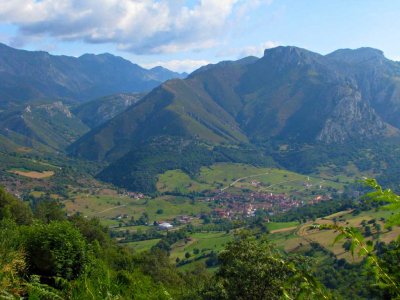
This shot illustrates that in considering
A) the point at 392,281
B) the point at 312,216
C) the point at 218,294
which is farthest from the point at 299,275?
the point at 312,216

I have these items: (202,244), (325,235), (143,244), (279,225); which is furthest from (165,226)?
(325,235)

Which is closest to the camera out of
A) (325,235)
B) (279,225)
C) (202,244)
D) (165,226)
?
(325,235)

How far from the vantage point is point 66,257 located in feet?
76.2

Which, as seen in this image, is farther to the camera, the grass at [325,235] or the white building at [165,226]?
the white building at [165,226]

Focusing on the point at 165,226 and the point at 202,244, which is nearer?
the point at 202,244

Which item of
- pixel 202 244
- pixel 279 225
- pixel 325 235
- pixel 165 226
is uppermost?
pixel 325 235

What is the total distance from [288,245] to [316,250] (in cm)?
922

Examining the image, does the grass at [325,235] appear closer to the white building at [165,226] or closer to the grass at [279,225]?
the grass at [279,225]

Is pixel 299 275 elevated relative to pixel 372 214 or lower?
elevated

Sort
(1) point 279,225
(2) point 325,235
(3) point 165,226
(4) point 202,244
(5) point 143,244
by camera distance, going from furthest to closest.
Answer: (3) point 165,226 < (1) point 279,225 < (5) point 143,244 < (4) point 202,244 < (2) point 325,235

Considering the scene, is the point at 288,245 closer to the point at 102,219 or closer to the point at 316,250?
the point at 316,250

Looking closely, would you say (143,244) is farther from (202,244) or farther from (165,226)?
(165,226)

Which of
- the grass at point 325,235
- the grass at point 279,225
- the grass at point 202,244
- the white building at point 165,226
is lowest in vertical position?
the white building at point 165,226

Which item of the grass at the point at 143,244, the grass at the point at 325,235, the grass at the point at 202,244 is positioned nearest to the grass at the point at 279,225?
the grass at the point at 325,235
